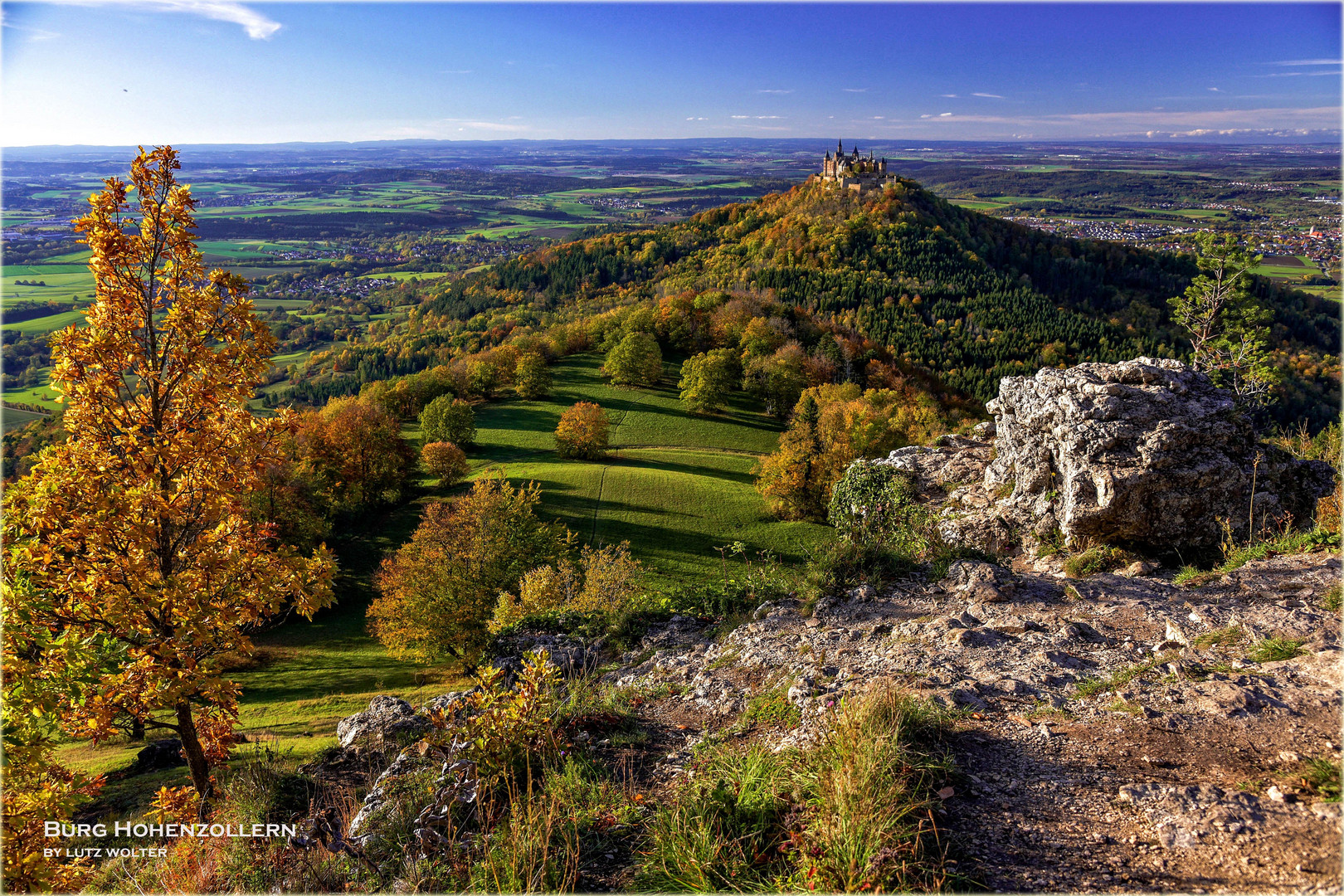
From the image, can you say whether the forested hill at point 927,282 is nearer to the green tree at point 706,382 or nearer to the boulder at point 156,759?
the green tree at point 706,382

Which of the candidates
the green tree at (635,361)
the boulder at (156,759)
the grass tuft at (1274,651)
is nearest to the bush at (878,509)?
the grass tuft at (1274,651)

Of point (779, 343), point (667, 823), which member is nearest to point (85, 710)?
point (667, 823)

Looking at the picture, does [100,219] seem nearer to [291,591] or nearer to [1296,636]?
[291,591]

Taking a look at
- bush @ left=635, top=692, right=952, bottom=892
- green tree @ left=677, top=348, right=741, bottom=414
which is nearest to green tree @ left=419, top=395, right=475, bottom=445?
green tree @ left=677, top=348, right=741, bottom=414

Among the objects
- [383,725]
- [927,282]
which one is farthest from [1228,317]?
[927,282]

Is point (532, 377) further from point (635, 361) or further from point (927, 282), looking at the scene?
point (927, 282)

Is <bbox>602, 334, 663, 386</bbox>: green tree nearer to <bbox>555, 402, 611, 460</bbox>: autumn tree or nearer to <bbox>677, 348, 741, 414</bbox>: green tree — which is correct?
<bbox>677, 348, 741, 414</bbox>: green tree
